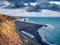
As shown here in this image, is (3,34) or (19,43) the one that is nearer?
(3,34)

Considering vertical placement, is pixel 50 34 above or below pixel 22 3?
below

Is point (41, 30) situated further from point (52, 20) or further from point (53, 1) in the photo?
point (53, 1)

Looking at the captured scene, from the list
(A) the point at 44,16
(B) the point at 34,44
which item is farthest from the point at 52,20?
(B) the point at 34,44

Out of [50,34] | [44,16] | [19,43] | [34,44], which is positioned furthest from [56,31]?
[19,43]

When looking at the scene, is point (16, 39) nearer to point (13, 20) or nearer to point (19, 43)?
point (19, 43)

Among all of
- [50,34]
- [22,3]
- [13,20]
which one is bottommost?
[50,34]

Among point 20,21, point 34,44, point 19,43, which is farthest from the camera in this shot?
point 20,21

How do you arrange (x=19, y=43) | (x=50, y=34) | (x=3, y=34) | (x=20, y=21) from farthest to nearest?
(x=20, y=21) → (x=50, y=34) → (x=19, y=43) → (x=3, y=34)
